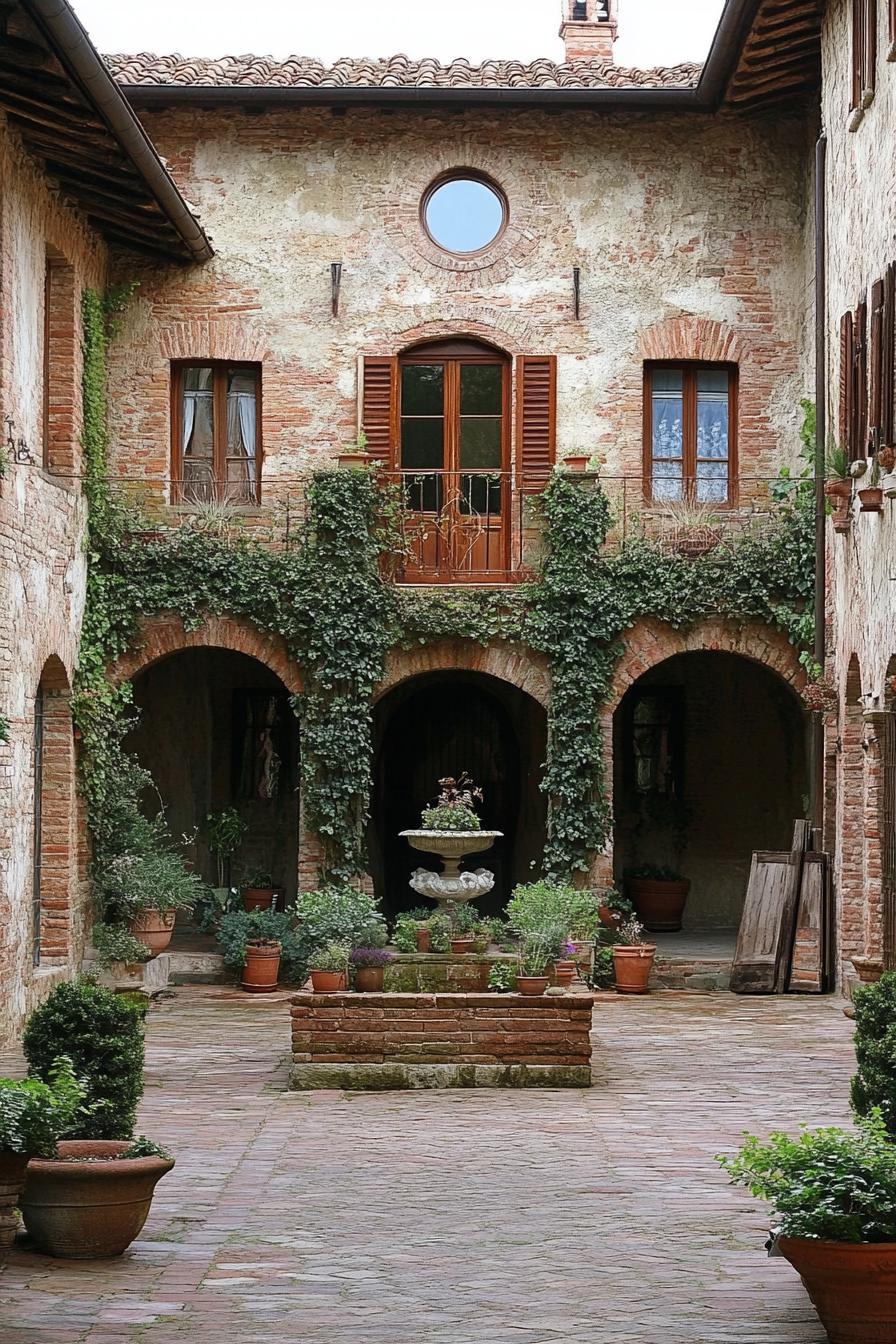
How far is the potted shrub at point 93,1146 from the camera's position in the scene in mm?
6504

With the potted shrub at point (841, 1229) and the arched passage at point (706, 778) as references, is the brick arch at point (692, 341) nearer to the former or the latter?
the arched passage at point (706, 778)

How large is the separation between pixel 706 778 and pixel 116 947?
6.87 meters

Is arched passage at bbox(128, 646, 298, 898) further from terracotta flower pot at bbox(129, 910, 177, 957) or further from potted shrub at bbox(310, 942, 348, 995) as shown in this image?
potted shrub at bbox(310, 942, 348, 995)

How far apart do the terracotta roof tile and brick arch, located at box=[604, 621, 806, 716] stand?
4.76 metres

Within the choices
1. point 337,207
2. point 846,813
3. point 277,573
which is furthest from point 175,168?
point 846,813

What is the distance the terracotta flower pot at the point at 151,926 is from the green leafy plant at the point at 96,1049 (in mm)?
8035

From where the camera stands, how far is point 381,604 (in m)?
16.2

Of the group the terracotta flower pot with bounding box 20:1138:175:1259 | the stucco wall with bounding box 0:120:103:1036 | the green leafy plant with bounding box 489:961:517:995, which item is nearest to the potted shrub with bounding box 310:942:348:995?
the green leafy plant with bounding box 489:961:517:995

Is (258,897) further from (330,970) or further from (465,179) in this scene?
(465,179)

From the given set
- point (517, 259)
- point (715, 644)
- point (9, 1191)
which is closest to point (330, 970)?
point (9, 1191)

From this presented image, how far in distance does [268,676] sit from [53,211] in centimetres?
621

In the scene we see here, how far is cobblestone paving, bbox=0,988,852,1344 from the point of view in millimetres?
5887

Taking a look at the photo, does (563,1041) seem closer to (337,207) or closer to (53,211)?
(53,211)

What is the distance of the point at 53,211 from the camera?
14391 millimetres
